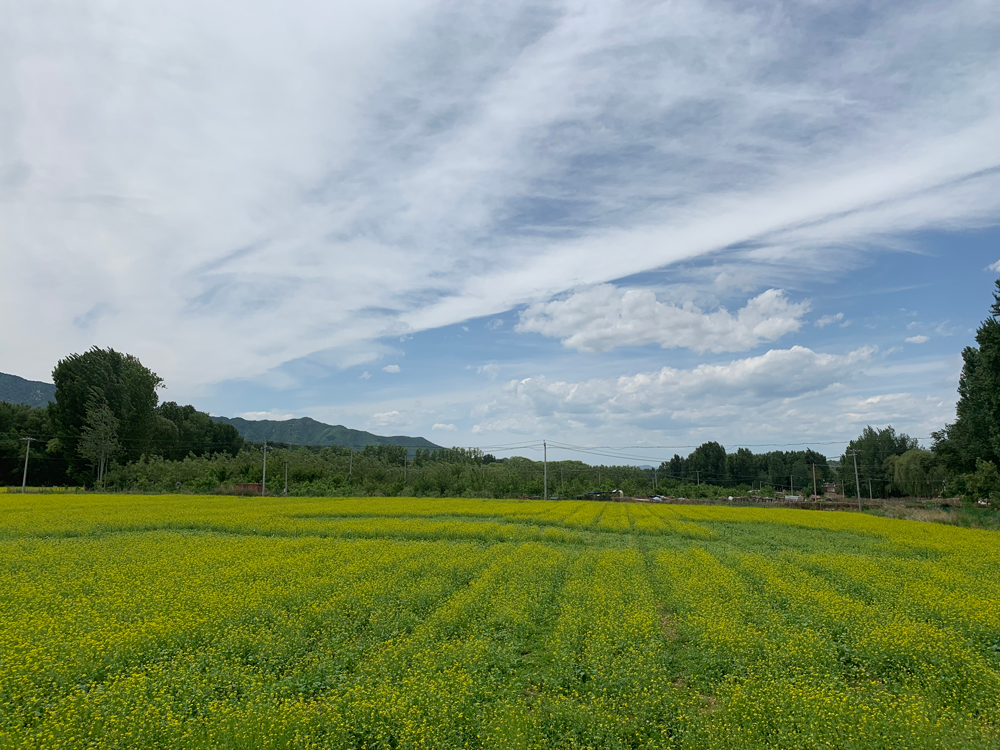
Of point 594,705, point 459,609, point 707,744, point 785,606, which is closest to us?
point 707,744

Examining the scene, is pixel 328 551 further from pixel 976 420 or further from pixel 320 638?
pixel 976 420

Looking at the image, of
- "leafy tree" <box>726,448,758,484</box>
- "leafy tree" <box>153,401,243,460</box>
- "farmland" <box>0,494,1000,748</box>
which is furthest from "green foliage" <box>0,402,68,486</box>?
"leafy tree" <box>726,448,758,484</box>

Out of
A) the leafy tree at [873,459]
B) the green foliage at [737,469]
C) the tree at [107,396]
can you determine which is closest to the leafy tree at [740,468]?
the green foliage at [737,469]

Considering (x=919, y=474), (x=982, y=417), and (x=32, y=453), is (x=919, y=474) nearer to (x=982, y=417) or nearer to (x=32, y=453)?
(x=982, y=417)

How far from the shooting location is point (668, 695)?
28.8 ft

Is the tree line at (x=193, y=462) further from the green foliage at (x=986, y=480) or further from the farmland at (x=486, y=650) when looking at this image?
the farmland at (x=486, y=650)

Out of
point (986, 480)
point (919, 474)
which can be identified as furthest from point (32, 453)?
point (919, 474)

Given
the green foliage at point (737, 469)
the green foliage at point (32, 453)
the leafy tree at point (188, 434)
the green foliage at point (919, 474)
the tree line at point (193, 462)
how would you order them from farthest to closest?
the green foliage at point (737, 469) → the leafy tree at point (188, 434) → the green foliage at point (919, 474) → the green foliage at point (32, 453) → the tree line at point (193, 462)

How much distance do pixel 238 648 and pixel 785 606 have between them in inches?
537

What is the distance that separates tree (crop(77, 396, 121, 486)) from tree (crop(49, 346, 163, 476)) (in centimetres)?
122

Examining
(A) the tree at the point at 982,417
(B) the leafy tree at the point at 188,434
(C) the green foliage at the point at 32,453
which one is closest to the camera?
(A) the tree at the point at 982,417

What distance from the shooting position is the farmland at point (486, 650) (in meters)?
7.78

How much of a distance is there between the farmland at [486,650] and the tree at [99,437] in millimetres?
57933

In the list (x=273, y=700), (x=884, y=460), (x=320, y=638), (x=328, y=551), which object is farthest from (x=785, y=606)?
(x=884, y=460)
